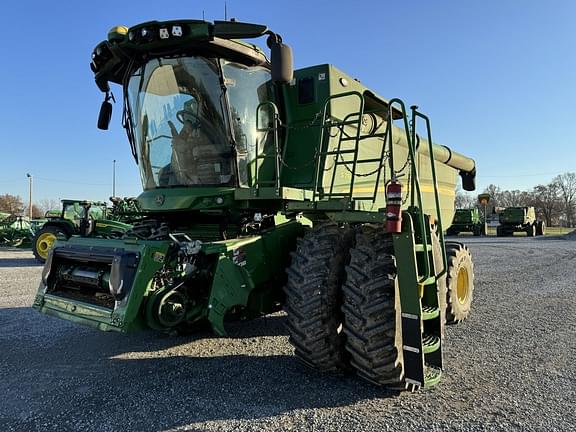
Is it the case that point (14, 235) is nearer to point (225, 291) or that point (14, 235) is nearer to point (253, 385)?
point (225, 291)

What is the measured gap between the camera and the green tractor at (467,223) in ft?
115

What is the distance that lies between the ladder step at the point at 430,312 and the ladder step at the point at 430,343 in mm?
210

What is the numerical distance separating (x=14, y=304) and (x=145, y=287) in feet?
16.8

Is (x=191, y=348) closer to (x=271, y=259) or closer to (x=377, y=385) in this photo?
(x=271, y=259)

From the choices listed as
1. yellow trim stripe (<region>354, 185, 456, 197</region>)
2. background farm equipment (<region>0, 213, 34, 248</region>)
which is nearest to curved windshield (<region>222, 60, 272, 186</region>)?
yellow trim stripe (<region>354, 185, 456, 197</region>)

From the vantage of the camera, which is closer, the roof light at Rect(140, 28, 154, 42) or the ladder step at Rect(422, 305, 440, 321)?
the ladder step at Rect(422, 305, 440, 321)

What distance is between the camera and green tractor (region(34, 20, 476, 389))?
368cm

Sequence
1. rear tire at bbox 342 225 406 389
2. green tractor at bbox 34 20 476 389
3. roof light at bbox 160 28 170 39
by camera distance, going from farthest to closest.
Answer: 1. roof light at bbox 160 28 170 39
2. green tractor at bbox 34 20 476 389
3. rear tire at bbox 342 225 406 389

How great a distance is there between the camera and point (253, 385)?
388 cm

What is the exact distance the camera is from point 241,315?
4.68 m

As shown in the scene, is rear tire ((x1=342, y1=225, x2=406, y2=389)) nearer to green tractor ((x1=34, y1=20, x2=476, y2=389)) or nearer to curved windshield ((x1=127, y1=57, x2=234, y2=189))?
green tractor ((x1=34, y1=20, x2=476, y2=389))

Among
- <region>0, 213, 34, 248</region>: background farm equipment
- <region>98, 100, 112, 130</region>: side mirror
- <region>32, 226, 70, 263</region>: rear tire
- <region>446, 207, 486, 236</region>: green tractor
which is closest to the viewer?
<region>98, 100, 112, 130</region>: side mirror

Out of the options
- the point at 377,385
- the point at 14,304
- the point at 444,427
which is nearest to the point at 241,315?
the point at 377,385

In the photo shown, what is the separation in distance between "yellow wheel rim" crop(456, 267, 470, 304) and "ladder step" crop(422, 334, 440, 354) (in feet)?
8.66
